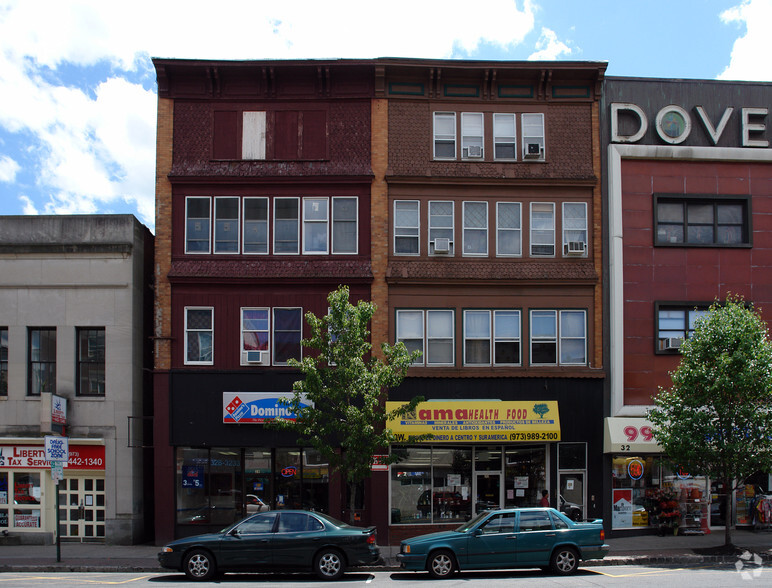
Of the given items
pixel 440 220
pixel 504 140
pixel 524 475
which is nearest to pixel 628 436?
pixel 524 475

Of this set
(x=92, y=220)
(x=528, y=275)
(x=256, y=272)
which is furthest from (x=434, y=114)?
(x=92, y=220)

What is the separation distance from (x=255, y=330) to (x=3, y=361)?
7425 mm

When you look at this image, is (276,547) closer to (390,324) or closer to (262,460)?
(262,460)

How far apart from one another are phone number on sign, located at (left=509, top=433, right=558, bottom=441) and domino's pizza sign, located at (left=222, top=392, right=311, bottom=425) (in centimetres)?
641

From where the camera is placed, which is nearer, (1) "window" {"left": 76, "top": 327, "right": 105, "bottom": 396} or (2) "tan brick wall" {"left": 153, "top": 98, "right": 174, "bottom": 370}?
(2) "tan brick wall" {"left": 153, "top": 98, "right": 174, "bottom": 370}

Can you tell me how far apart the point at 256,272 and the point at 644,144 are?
12275 millimetres

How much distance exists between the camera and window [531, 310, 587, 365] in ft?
74.0

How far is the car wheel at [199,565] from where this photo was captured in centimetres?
1530

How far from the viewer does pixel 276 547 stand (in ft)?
50.3

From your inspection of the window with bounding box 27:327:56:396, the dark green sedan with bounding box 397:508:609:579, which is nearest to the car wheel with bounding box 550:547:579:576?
the dark green sedan with bounding box 397:508:609:579

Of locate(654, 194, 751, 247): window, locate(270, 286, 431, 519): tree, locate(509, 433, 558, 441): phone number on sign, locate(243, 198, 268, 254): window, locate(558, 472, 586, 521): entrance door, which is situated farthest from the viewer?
locate(654, 194, 751, 247): window

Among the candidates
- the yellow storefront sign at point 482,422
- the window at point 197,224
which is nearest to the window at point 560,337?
the yellow storefront sign at point 482,422

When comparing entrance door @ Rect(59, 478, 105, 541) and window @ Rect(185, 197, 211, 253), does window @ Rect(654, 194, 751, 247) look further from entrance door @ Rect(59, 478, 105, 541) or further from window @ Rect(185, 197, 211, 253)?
entrance door @ Rect(59, 478, 105, 541)

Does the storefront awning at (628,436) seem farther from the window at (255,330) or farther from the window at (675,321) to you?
the window at (255,330)
